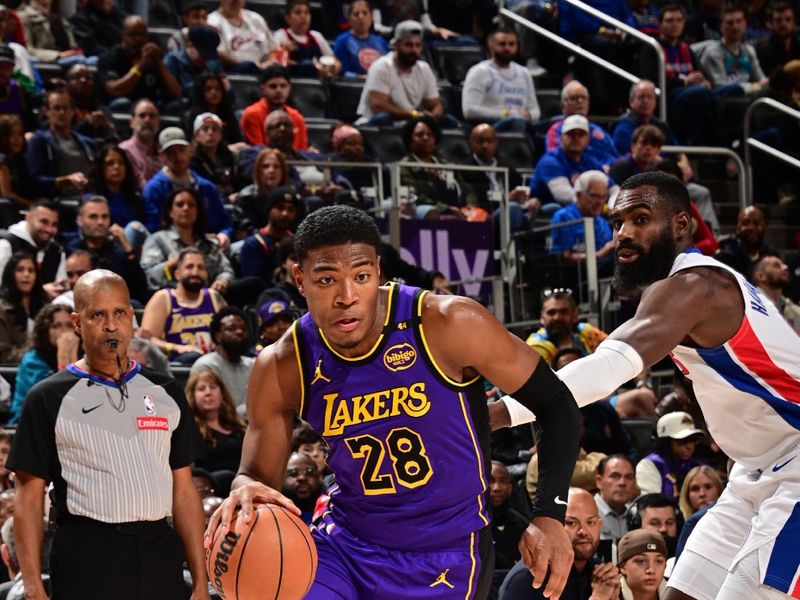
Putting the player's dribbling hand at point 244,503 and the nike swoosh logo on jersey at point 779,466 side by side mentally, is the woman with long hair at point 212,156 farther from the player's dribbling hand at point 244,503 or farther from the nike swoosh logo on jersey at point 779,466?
the player's dribbling hand at point 244,503

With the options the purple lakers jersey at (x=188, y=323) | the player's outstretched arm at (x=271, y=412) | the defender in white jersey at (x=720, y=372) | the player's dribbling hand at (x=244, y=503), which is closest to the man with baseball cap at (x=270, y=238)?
the purple lakers jersey at (x=188, y=323)

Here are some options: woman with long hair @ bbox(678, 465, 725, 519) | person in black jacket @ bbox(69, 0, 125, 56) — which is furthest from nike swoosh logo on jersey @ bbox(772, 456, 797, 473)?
person in black jacket @ bbox(69, 0, 125, 56)

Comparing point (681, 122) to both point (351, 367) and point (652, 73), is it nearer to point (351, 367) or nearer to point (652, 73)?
point (652, 73)

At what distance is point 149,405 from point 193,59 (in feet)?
23.7

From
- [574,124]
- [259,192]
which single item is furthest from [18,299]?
[574,124]

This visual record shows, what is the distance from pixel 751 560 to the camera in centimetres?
433

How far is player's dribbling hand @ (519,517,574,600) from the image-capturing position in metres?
3.72

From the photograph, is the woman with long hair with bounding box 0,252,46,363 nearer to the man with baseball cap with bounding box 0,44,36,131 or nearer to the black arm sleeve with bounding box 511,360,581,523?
the man with baseball cap with bounding box 0,44,36,131

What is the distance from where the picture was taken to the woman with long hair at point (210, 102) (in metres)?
11.5

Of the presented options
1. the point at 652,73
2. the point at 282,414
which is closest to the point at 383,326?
the point at 282,414

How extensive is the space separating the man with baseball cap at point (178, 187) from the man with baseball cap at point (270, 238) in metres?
0.25

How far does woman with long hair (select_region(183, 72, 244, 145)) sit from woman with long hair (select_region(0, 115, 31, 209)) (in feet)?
5.72

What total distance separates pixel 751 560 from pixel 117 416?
2611 mm

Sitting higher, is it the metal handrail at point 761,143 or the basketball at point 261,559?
the metal handrail at point 761,143
